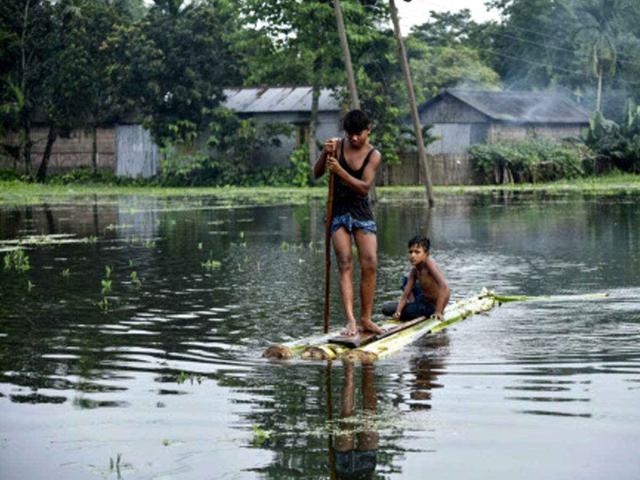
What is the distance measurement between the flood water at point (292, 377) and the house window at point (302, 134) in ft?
128

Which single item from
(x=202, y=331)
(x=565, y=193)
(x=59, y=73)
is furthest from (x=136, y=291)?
(x=59, y=73)

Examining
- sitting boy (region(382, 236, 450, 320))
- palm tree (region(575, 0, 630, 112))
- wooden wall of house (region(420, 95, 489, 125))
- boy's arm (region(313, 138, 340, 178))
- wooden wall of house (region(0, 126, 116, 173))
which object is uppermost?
palm tree (region(575, 0, 630, 112))

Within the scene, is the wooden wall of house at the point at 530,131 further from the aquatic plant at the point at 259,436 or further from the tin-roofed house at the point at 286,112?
the aquatic plant at the point at 259,436

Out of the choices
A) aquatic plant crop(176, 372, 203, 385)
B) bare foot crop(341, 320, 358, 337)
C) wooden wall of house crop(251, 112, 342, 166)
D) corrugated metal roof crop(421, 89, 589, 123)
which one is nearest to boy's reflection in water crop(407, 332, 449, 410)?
bare foot crop(341, 320, 358, 337)

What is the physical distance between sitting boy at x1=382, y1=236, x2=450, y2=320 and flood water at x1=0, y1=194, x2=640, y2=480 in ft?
1.09

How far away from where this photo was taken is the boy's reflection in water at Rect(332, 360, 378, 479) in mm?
7084

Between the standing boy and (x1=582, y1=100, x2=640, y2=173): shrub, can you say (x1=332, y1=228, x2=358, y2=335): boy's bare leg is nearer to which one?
the standing boy

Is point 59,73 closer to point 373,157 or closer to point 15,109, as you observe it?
point 15,109

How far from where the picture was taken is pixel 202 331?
1338 cm

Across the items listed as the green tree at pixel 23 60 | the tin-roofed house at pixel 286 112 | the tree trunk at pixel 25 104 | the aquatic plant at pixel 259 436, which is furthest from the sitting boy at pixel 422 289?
the tree trunk at pixel 25 104

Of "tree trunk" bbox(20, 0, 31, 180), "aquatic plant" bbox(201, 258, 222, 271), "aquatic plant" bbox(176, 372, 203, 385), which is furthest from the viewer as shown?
"tree trunk" bbox(20, 0, 31, 180)

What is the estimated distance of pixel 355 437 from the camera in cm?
790

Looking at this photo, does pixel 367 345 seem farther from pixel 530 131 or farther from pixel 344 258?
pixel 530 131

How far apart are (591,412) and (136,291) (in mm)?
9469
